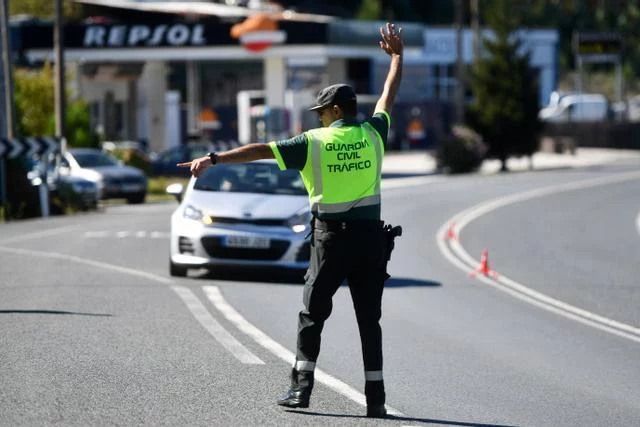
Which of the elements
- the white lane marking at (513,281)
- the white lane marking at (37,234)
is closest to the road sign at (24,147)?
the white lane marking at (37,234)

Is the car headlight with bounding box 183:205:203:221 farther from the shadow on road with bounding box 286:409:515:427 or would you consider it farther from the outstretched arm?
the outstretched arm

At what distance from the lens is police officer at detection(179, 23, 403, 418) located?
27.2ft

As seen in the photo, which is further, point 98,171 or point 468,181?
point 468,181

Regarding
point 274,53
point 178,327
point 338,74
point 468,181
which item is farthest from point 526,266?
point 338,74

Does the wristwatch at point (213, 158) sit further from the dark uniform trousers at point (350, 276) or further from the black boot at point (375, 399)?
the black boot at point (375, 399)

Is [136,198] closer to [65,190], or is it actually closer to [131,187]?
[131,187]

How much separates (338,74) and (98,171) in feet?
72.7

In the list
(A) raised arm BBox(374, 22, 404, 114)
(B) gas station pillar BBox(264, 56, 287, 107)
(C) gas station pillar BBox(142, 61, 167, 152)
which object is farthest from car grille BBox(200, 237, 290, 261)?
(C) gas station pillar BBox(142, 61, 167, 152)

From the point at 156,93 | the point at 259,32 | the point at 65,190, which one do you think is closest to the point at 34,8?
the point at 156,93

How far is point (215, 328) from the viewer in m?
12.3

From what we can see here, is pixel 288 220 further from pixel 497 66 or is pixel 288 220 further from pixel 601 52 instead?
pixel 601 52

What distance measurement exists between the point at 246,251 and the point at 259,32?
3814 centimetres

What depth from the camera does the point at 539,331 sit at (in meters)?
13.4

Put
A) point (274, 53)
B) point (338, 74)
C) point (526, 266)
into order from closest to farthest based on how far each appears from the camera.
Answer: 1. point (526, 266)
2. point (274, 53)
3. point (338, 74)
